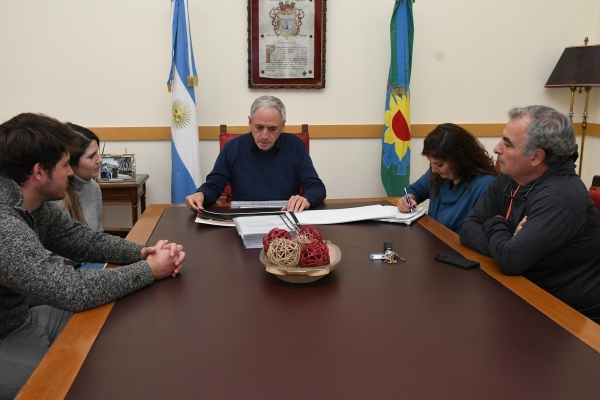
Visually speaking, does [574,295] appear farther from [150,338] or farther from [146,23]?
[146,23]

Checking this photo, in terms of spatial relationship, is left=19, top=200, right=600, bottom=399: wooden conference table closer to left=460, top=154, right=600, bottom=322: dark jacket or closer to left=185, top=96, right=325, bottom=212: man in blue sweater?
left=460, top=154, right=600, bottom=322: dark jacket

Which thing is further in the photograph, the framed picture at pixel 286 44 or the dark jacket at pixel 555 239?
the framed picture at pixel 286 44

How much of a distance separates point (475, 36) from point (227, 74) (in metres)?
1.89

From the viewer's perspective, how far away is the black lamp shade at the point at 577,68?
11.6 ft

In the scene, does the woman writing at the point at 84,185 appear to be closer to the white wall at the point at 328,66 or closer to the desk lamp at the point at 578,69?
the white wall at the point at 328,66

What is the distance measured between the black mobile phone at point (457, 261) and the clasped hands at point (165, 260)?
78 cm

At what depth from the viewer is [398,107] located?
3.72 m

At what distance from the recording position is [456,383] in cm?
92

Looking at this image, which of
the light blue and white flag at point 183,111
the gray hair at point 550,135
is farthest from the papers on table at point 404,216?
the light blue and white flag at point 183,111

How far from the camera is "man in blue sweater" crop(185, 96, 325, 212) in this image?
270 centimetres

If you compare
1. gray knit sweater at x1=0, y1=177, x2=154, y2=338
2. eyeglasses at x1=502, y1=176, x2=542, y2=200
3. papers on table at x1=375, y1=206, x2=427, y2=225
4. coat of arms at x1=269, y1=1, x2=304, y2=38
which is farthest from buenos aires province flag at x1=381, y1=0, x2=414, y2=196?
gray knit sweater at x1=0, y1=177, x2=154, y2=338

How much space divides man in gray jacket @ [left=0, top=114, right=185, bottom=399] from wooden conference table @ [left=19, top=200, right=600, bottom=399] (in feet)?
0.20

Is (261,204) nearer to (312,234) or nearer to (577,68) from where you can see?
(312,234)

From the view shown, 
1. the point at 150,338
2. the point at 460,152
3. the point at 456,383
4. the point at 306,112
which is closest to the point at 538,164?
the point at 460,152
